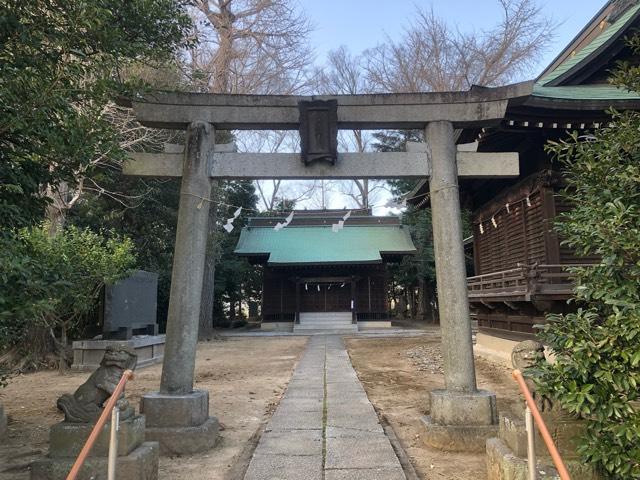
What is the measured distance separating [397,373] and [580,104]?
6270 millimetres

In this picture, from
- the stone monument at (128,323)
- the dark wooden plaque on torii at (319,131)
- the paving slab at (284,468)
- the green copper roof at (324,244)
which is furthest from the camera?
the green copper roof at (324,244)

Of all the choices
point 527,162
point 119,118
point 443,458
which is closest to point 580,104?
point 527,162

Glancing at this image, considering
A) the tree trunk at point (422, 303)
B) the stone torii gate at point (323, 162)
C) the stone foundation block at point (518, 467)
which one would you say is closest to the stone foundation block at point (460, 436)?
the stone torii gate at point (323, 162)

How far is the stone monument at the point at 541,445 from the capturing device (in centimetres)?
315

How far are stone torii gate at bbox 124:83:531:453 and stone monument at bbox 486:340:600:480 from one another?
60.4 inches

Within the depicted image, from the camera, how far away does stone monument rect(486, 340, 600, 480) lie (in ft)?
10.3

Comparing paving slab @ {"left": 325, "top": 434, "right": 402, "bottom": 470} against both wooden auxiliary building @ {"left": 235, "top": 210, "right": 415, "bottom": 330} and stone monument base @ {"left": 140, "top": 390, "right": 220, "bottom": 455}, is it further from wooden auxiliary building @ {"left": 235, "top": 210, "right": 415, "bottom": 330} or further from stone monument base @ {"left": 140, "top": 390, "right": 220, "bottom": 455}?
wooden auxiliary building @ {"left": 235, "top": 210, "right": 415, "bottom": 330}

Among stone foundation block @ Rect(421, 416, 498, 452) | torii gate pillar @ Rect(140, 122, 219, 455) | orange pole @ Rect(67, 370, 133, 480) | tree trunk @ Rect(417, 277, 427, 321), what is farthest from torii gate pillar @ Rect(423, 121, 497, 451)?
tree trunk @ Rect(417, 277, 427, 321)

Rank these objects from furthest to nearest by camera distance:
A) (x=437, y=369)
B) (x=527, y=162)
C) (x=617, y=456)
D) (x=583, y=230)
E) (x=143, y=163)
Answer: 1. (x=437, y=369)
2. (x=527, y=162)
3. (x=143, y=163)
4. (x=583, y=230)
5. (x=617, y=456)

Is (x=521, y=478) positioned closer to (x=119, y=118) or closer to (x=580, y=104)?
(x=580, y=104)

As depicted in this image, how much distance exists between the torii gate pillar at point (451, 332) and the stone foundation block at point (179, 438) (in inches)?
93.4

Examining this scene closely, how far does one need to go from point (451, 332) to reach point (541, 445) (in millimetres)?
1941

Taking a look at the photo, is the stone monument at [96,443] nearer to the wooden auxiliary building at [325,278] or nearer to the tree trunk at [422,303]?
the wooden auxiliary building at [325,278]

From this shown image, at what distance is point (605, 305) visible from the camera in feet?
10.5
